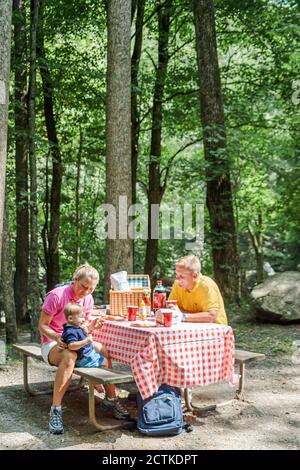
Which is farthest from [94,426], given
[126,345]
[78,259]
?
[78,259]

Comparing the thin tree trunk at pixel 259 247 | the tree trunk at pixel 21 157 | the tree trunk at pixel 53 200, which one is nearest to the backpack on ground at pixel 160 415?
the tree trunk at pixel 21 157

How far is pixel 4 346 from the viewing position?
7938mm

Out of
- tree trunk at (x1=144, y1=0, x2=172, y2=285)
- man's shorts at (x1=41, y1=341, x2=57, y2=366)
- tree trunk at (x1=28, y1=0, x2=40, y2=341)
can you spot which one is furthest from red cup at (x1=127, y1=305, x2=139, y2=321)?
tree trunk at (x1=144, y1=0, x2=172, y2=285)

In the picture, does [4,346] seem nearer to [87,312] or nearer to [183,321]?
[87,312]

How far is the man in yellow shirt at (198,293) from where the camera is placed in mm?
4938

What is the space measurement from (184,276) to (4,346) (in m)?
3.94

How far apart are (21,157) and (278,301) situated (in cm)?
610

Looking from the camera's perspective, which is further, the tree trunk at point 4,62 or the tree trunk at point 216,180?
the tree trunk at point 216,180

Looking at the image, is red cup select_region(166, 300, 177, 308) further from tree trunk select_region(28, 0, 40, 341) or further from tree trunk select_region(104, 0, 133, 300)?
tree trunk select_region(28, 0, 40, 341)

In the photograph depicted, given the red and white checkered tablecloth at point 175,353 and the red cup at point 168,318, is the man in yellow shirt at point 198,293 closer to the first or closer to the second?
the red and white checkered tablecloth at point 175,353

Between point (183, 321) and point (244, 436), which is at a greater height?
point (183, 321)

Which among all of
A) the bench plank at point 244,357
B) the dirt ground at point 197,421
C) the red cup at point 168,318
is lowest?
the dirt ground at point 197,421

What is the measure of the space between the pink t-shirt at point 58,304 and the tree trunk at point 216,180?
524 cm

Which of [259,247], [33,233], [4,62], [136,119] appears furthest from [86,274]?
[259,247]
